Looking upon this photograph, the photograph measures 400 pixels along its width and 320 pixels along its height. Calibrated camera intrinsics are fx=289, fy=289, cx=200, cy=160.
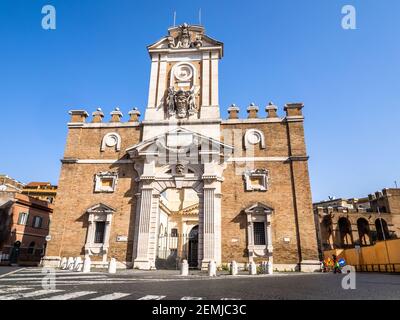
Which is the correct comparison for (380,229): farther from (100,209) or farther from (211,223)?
(100,209)

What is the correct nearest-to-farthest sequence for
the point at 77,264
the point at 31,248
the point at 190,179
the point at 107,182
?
the point at 77,264, the point at 190,179, the point at 107,182, the point at 31,248

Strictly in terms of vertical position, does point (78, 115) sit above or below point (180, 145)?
above

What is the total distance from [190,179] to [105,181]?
21.0 feet

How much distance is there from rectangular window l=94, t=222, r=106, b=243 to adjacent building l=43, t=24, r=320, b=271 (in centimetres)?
7

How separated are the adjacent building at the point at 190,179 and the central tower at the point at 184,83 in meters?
0.08

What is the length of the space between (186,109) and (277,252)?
12033 millimetres

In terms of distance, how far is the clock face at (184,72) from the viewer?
77.7 ft

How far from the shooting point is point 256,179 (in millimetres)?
20188

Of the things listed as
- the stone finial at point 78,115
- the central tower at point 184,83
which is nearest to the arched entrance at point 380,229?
the central tower at point 184,83

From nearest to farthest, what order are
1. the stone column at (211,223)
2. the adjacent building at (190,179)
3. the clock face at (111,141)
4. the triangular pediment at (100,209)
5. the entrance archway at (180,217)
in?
1. the stone column at (211,223)
2. the adjacent building at (190,179)
3. the triangular pediment at (100,209)
4. the clock face at (111,141)
5. the entrance archway at (180,217)

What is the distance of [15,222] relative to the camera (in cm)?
3123

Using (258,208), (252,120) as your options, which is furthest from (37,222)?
(252,120)

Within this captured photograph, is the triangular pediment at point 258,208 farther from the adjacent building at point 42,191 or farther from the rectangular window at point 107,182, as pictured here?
the adjacent building at point 42,191
